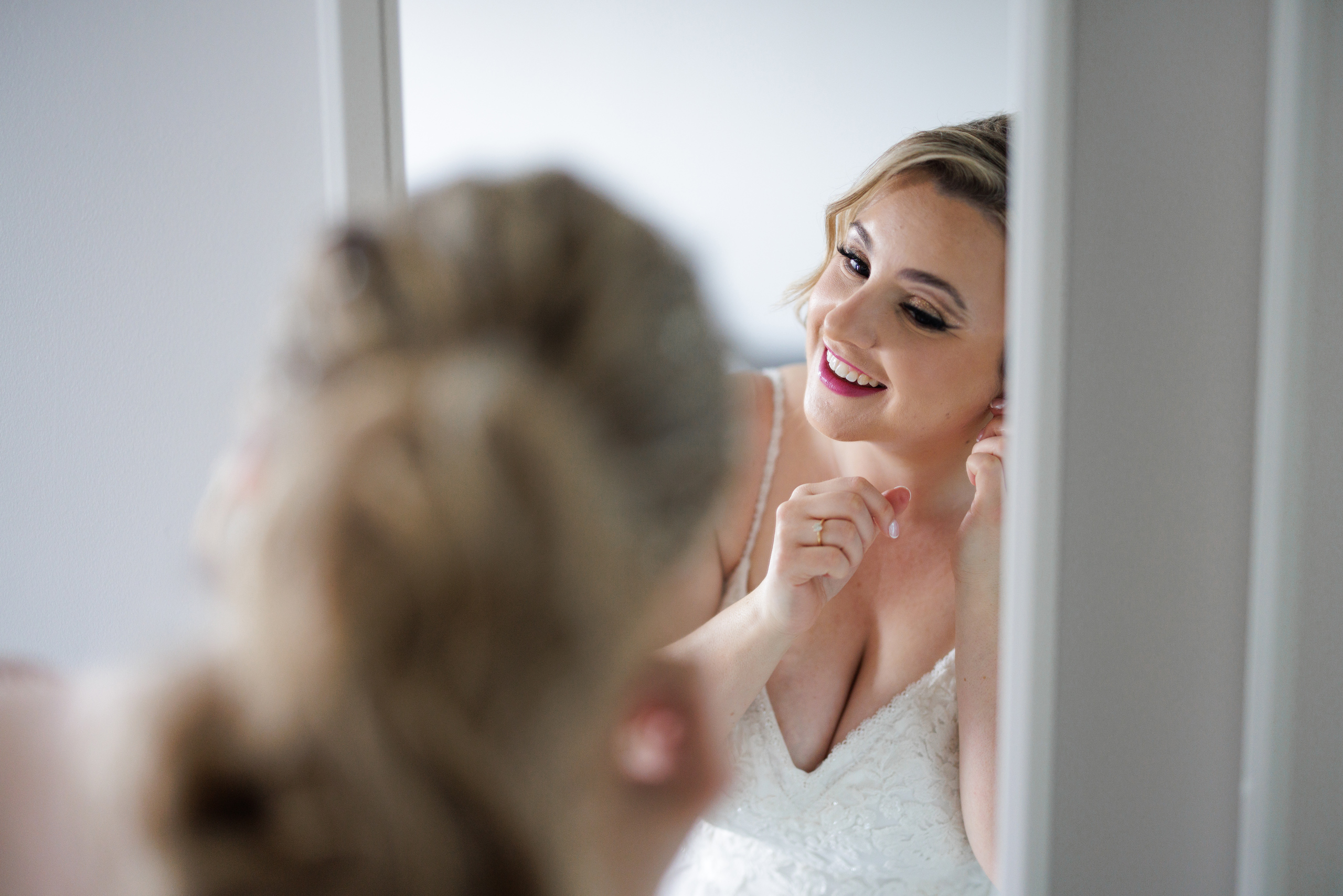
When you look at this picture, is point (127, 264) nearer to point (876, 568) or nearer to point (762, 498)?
point (762, 498)

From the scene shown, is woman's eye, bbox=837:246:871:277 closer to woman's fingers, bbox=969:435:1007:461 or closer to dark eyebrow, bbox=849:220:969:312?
dark eyebrow, bbox=849:220:969:312

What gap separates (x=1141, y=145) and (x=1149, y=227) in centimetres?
5

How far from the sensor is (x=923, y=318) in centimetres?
63

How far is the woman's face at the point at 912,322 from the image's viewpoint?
0.61 m

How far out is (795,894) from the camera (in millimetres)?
758

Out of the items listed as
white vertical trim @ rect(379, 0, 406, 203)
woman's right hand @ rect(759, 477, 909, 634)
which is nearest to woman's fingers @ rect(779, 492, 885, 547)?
woman's right hand @ rect(759, 477, 909, 634)

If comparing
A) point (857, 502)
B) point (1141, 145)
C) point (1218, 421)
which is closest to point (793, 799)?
point (857, 502)

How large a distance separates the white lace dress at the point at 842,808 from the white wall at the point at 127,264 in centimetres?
46

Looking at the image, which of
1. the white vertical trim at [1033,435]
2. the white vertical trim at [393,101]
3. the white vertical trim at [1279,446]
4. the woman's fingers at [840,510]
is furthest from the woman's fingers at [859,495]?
the white vertical trim at [393,101]

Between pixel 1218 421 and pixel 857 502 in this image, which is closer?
pixel 1218 421

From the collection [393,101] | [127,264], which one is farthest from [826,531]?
[127,264]

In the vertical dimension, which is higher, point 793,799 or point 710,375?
point 710,375

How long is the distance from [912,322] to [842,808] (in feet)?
1.45

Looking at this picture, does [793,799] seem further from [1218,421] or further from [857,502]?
[1218,421]
